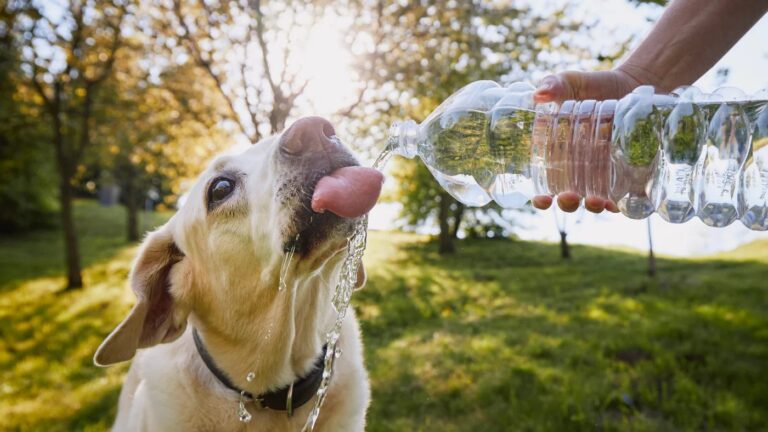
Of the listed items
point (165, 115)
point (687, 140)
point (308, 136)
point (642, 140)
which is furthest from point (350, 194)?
point (165, 115)

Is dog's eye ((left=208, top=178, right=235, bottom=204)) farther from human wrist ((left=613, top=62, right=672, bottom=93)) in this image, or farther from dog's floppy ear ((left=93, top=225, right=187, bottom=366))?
human wrist ((left=613, top=62, right=672, bottom=93))

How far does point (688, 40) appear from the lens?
7.13 ft

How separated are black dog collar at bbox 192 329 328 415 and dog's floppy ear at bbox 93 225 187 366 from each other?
21 cm

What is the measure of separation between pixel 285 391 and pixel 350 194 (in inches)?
43.2

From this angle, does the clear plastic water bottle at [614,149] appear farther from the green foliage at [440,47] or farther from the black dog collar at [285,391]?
the green foliage at [440,47]

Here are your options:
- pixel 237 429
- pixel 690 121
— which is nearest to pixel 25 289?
pixel 237 429

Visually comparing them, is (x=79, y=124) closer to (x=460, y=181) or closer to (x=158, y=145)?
(x=158, y=145)

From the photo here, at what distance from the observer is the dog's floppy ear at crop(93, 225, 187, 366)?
2.35 metres

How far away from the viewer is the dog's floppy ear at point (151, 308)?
2.35 meters

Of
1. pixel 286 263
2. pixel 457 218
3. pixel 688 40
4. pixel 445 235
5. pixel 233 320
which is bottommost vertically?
pixel 445 235

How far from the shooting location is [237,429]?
2471 millimetres

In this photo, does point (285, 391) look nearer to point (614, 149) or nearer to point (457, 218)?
point (614, 149)

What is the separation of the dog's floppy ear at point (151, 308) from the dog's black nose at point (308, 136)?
995mm

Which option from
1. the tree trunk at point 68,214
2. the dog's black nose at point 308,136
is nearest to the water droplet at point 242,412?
the dog's black nose at point 308,136
